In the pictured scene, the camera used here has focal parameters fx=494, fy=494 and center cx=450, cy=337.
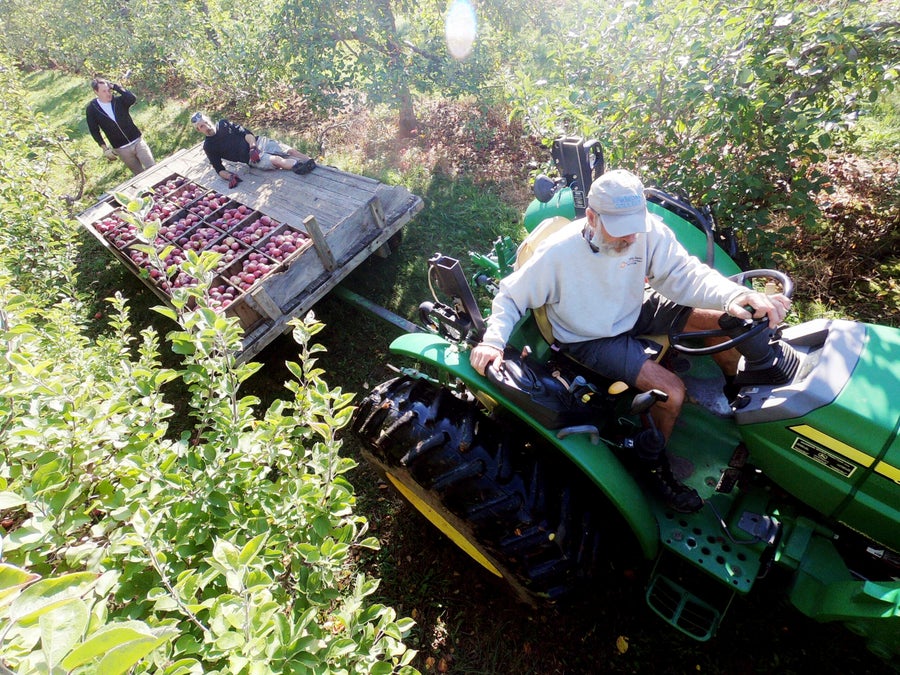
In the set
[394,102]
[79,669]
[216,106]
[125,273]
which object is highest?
[79,669]

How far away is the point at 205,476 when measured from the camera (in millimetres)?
1385

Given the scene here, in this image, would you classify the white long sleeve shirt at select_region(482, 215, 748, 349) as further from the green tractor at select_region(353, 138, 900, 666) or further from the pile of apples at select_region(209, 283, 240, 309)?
the pile of apples at select_region(209, 283, 240, 309)

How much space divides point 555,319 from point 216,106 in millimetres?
9091

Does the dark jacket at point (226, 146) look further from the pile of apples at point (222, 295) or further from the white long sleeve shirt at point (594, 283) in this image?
the white long sleeve shirt at point (594, 283)

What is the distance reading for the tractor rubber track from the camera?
6.84 ft

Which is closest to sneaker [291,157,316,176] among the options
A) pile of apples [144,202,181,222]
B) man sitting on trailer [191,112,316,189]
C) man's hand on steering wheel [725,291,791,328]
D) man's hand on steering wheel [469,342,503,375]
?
man sitting on trailer [191,112,316,189]

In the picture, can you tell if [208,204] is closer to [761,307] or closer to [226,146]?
[226,146]

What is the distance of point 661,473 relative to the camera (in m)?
2.14

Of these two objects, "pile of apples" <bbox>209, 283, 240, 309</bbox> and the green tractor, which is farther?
"pile of apples" <bbox>209, 283, 240, 309</bbox>

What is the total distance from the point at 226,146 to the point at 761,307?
504 cm

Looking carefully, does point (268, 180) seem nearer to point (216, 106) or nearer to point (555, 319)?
point (555, 319)

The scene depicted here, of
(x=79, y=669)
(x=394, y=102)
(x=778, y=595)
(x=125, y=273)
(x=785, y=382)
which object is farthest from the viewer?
(x=394, y=102)

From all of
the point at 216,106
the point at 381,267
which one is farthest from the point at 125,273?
the point at 216,106

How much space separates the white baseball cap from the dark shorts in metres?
0.54
